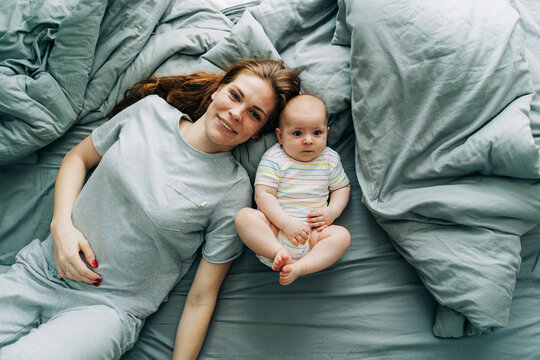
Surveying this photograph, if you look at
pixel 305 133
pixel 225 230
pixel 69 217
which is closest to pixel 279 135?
pixel 305 133

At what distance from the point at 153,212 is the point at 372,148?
1.92 ft

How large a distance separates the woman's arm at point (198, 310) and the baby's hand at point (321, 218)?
0.85 ft

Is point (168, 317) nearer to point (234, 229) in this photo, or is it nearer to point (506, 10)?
point (234, 229)

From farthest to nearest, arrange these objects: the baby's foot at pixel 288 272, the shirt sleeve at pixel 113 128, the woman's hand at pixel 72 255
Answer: the shirt sleeve at pixel 113 128 < the woman's hand at pixel 72 255 < the baby's foot at pixel 288 272

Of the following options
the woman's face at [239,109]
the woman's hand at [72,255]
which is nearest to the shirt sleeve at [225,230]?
the woman's face at [239,109]

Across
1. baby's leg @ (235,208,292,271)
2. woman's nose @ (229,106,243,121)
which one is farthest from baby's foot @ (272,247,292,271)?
woman's nose @ (229,106,243,121)

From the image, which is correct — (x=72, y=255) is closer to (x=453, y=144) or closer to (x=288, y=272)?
(x=288, y=272)

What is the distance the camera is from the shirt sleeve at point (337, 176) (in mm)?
1024

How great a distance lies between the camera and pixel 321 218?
976 mm

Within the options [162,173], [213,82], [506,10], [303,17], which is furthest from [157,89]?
[506,10]

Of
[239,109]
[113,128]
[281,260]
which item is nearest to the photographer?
[281,260]

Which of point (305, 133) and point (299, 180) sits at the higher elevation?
point (305, 133)

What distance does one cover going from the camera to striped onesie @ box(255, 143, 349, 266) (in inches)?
39.4

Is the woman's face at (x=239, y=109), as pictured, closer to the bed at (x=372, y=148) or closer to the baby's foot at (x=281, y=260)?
the bed at (x=372, y=148)
